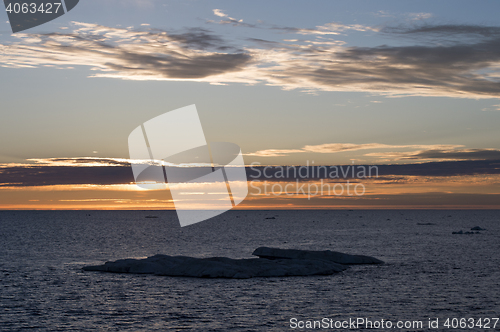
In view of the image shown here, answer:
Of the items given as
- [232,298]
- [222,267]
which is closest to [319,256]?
[222,267]

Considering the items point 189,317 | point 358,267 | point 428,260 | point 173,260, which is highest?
point 189,317

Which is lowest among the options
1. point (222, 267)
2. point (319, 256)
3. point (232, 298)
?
point (319, 256)

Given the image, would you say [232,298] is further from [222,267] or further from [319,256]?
[319,256]

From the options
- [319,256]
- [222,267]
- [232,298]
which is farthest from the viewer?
[319,256]

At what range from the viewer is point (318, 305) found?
39.1 m

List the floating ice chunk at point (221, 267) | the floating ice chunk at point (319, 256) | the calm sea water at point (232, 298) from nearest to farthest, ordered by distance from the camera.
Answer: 1. the calm sea water at point (232, 298)
2. the floating ice chunk at point (221, 267)
3. the floating ice chunk at point (319, 256)

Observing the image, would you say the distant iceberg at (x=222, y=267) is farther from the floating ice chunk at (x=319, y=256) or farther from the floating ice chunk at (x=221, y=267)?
the floating ice chunk at (x=319, y=256)

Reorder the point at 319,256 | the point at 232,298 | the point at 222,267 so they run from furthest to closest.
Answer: the point at 319,256 < the point at 222,267 < the point at 232,298

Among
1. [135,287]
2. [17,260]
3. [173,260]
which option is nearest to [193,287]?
[135,287]

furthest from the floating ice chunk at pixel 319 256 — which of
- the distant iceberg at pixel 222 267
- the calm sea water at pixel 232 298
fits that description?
the calm sea water at pixel 232 298

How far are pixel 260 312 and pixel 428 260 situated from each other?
45.7m

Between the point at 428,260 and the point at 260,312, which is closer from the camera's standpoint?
the point at 260,312

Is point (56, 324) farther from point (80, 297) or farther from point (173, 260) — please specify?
point (173, 260)

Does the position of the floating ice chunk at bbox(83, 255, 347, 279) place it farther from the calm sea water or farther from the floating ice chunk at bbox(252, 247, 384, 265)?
the floating ice chunk at bbox(252, 247, 384, 265)
